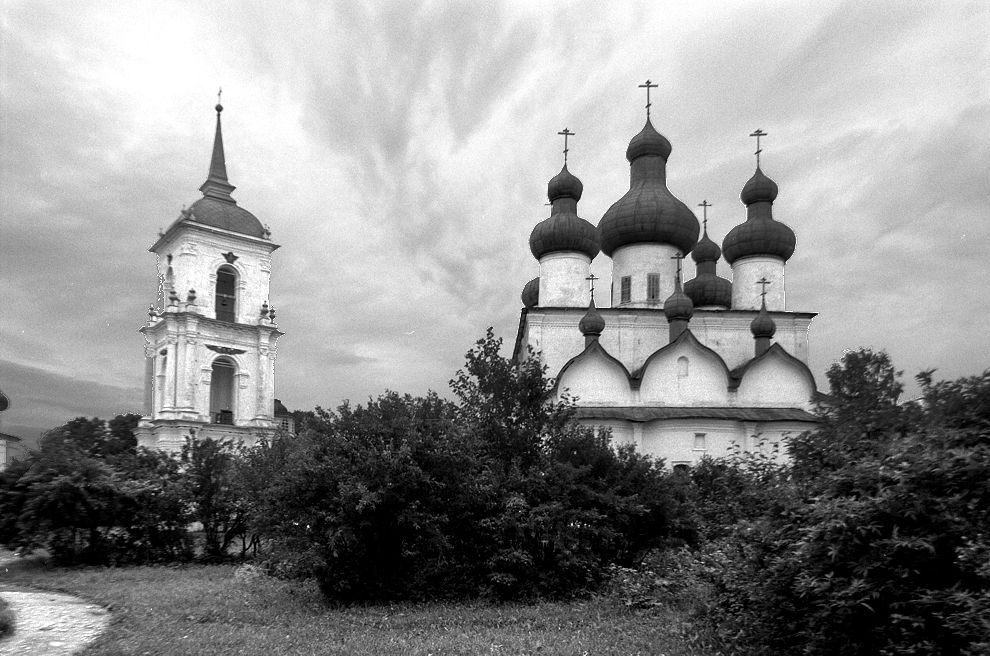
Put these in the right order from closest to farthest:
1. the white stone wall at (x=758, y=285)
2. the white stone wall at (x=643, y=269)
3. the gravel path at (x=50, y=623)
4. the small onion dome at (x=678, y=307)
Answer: the gravel path at (x=50, y=623) < the small onion dome at (x=678, y=307) < the white stone wall at (x=643, y=269) < the white stone wall at (x=758, y=285)

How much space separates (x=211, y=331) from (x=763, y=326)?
20029 mm

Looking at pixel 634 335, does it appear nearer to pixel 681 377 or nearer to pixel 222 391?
pixel 681 377

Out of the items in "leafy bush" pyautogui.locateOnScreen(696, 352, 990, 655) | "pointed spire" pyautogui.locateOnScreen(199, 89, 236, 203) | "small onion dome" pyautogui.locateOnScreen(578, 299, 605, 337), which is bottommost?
"leafy bush" pyautogui.locateOnScreen(696, 352, 990, 655)

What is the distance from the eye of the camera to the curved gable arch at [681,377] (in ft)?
73.2

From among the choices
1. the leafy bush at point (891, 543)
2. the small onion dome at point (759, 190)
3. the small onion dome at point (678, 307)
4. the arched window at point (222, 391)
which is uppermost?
the small onion dome at point (759, 190)

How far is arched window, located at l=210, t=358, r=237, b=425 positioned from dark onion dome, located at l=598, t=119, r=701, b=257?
1550 centimetres

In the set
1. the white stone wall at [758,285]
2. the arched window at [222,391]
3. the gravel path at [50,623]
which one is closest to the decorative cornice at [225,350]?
the arched window at [222,391]

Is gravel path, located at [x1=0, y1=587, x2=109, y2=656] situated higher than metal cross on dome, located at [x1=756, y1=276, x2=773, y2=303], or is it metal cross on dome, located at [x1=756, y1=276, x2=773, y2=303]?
metal cross on dome, located at [x1=756, y1=276, x2=773, y2=303]

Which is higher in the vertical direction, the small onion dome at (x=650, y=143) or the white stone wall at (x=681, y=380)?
the small onion dome at (x=650, y=143)

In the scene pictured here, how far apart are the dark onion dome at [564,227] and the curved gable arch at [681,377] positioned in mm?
5167

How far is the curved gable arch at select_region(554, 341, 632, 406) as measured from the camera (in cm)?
2216

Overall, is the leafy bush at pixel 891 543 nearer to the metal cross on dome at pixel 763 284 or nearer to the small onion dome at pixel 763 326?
the small onion dome at pixel 763 326

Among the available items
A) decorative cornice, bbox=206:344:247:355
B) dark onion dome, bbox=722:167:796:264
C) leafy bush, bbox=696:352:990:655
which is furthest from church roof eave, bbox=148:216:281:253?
leafy bush, bbox=696:352:990:655

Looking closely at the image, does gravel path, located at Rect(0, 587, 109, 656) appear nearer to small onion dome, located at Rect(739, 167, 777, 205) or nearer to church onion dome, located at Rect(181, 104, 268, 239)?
church onion dome, located at Rect(181, 104, 268, 239)
